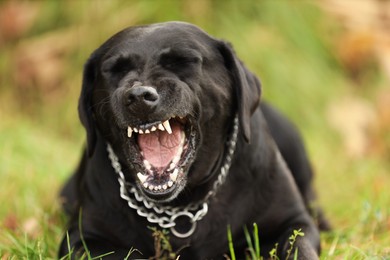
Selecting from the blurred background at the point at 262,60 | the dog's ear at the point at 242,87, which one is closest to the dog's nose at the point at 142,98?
the dog's ear at the point at 242,87

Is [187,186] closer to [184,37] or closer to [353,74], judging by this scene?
[184,37]

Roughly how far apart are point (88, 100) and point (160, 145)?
17.8 inches

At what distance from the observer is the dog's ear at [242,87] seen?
3.28 meters

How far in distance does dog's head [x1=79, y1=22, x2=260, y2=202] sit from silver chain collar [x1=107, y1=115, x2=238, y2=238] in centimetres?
4

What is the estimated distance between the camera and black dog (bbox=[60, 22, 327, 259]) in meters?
3.14

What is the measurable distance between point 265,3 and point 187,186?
4.37 m

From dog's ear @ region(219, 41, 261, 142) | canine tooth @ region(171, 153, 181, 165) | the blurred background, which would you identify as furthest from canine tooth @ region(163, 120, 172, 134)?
the blurred background

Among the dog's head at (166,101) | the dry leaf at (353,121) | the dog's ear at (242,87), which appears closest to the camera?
the dog's head at (166,101)

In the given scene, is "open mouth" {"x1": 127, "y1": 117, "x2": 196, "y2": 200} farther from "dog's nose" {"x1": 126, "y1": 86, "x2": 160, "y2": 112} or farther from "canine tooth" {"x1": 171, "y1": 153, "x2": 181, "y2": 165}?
"dog's nose" {"x1": 126, "y1": 86, "x2": 160, "y2": 112}

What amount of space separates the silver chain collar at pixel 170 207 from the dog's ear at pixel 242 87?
11 cm

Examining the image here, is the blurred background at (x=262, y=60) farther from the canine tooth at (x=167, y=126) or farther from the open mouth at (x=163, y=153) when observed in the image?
the canine tooth at (x=167, y=126)

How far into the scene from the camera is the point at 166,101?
2980mm

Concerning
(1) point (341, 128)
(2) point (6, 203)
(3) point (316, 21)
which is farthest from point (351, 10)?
(2) point (6, 203)

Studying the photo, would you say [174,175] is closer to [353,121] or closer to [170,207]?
[170,207]
